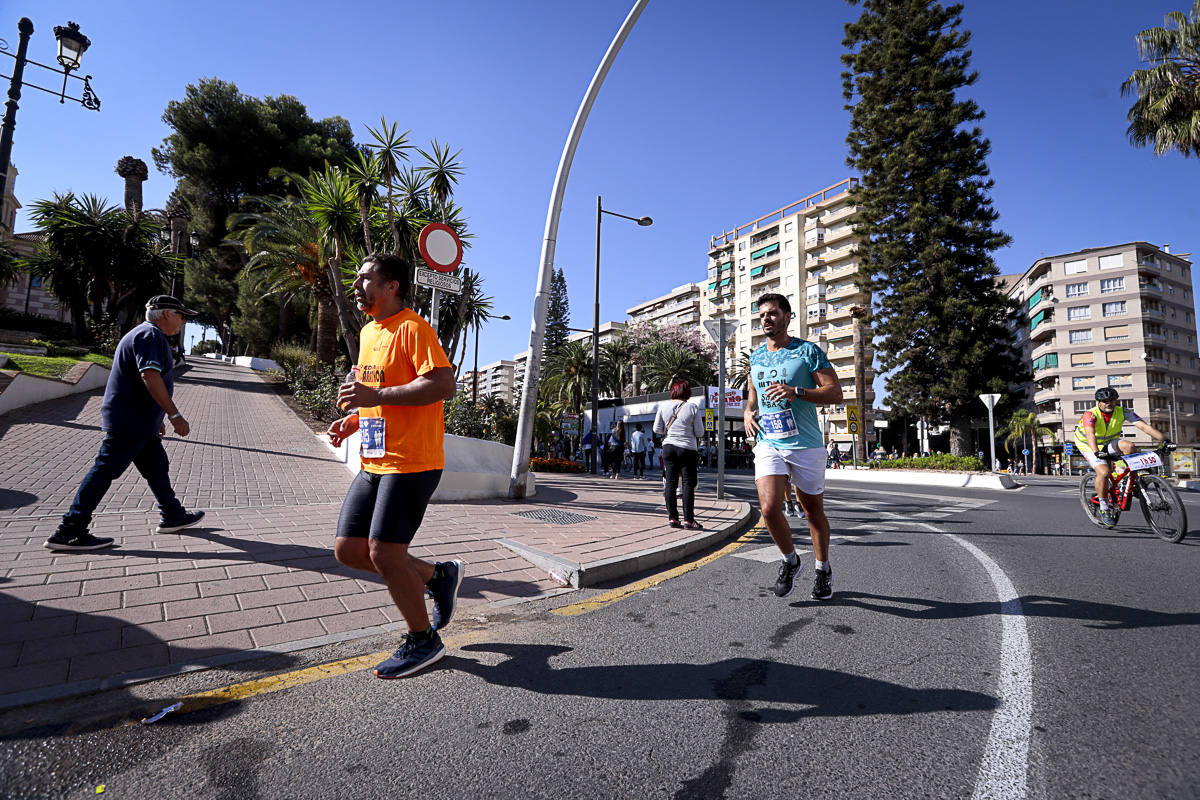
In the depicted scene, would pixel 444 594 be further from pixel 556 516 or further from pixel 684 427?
pixel 684 427

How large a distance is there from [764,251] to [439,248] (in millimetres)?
69936

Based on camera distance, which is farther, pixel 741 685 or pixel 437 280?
pixel 437 280

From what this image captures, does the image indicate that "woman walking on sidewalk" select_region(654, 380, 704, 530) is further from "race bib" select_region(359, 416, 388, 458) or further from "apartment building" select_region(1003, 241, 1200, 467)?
"apartment building" select_region(1003, 241, 1200, 467)

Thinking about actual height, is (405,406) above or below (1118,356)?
below

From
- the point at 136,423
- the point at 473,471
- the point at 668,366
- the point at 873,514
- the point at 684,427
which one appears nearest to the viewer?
the point at 136,423

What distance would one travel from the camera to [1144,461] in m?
6.11

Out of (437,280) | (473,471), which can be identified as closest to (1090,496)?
(473,471)

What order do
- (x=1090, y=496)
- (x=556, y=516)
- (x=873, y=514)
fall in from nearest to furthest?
(x=556, y=516), (x=1090, y=496), (x=873, y=514)

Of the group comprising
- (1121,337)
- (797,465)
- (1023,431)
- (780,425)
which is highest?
(1121,337)

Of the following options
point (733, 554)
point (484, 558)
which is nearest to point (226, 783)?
point (484, 558)

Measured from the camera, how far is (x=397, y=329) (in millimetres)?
2605

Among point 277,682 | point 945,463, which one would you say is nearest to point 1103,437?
point 277,682

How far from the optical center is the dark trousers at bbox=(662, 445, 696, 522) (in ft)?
20.4

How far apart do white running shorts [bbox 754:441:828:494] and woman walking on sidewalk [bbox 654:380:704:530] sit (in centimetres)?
246
